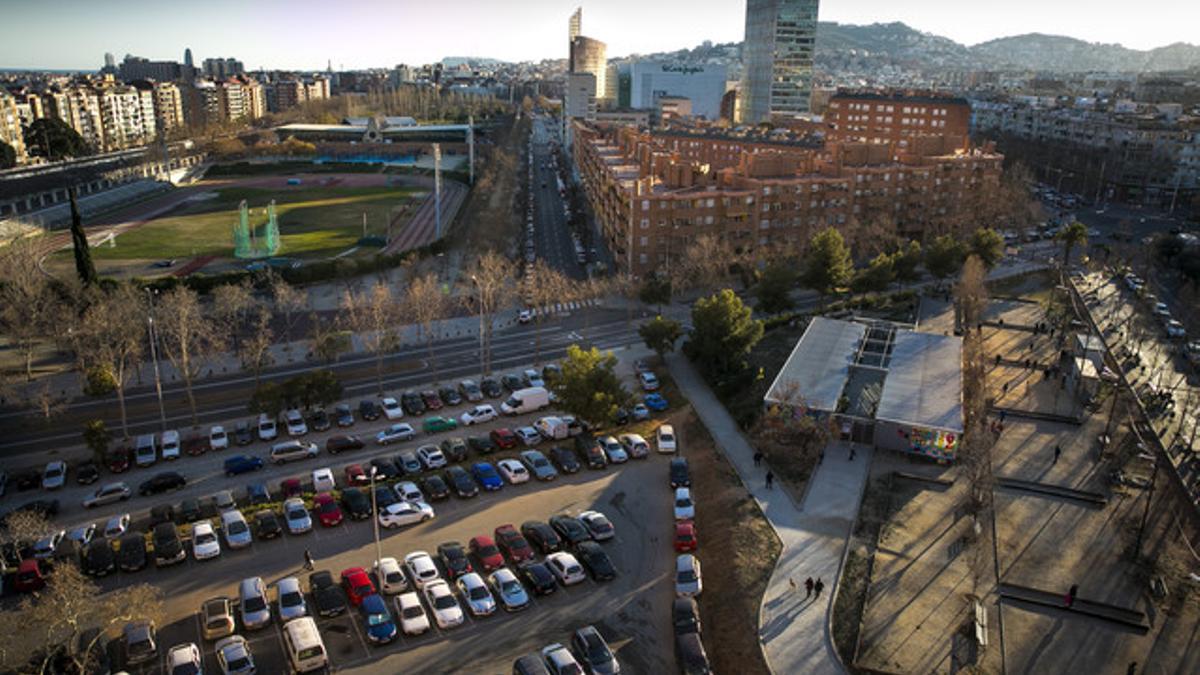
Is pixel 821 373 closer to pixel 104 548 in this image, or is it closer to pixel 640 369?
pixel 640 369

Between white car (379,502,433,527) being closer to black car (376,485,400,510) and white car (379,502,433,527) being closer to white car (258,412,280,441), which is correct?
black car (376,485,400,510)

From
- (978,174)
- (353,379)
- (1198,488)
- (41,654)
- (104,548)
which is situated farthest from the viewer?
(978,174)

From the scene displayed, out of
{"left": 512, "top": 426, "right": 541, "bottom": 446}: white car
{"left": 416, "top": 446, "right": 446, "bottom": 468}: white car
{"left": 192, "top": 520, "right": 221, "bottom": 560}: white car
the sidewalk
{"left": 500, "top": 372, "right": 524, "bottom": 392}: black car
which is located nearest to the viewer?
the sidewalk

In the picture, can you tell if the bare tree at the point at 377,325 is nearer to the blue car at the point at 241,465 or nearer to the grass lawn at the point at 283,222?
the blue car at the point at 241,465

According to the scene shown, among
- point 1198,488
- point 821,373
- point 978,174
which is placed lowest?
point 1198,488

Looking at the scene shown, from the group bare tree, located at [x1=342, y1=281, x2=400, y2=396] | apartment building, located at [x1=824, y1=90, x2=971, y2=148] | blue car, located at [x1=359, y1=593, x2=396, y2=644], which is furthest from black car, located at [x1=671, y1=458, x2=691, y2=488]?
apartment building, located at [x1=824, y1=90, x2=971, y2=148]

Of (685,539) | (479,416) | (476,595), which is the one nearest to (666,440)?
(685,539)

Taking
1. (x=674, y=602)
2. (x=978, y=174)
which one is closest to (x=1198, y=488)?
(x=674, y=602)
